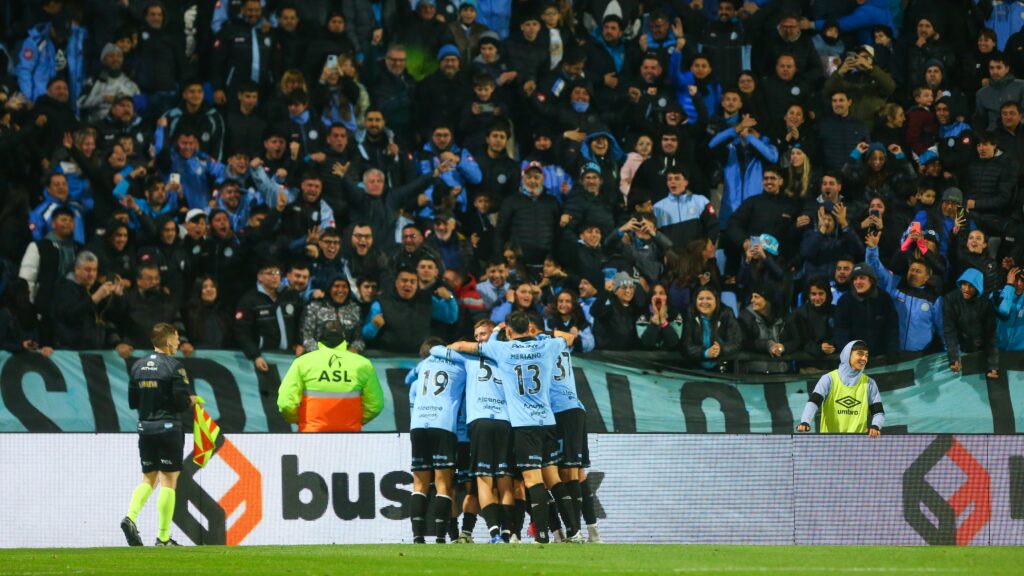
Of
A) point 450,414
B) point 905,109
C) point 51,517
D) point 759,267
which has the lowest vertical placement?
point 51,517

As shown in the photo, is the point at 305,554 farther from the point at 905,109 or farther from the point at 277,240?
the point at 905,109

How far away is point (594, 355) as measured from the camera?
746 inches

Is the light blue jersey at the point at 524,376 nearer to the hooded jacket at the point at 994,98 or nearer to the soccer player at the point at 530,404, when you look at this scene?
the soccer player at the point at 530,404

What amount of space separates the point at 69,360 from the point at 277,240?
3.01 meters

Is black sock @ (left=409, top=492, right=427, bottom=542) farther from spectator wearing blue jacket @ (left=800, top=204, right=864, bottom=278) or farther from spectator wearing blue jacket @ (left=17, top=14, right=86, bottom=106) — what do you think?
spectator wearing blue jacket @ (left=17, top=14, right=86, bottom=106)

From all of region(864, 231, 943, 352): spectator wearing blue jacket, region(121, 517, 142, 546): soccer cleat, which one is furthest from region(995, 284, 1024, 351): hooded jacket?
region(121, 517, 142, 546): soccer cleat

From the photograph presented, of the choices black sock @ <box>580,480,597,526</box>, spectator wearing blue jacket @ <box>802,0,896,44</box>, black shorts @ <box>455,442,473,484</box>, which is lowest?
black sock @ <box>580,480,597,526</box>

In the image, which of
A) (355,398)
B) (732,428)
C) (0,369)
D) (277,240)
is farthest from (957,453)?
(0,369)

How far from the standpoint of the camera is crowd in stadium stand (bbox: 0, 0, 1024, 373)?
62.5 feet

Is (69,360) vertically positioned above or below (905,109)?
below

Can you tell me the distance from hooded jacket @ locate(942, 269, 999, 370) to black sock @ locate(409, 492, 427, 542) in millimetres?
6442

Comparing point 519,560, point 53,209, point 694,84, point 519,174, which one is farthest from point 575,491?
point 694,84

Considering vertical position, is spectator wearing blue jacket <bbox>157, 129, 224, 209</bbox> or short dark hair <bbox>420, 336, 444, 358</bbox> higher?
spectator wearing blue jacket <bbox>157, 129, 224, 209</bbox>

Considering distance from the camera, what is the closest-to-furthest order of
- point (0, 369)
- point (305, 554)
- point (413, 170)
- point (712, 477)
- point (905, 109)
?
point (305, 554) → point (712, 477) → point (0, 369) → point (413, 170) → point (905, 109)
